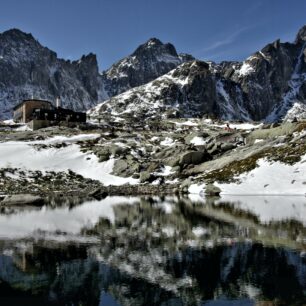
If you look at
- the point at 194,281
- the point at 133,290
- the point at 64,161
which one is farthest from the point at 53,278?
the point at 64,161

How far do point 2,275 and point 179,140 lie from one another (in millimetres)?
112692

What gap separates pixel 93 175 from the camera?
10431 cm

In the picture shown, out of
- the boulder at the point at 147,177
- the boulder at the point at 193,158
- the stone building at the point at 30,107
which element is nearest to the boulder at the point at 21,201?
the boulder at the point at 147,177

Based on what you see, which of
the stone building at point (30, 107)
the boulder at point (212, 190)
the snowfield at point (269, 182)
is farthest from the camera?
the stone building at point (30, 107)

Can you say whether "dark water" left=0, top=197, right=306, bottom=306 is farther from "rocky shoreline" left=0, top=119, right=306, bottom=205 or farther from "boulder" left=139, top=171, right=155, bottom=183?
"boulder" left=139, top=171, right=155, bottom=183

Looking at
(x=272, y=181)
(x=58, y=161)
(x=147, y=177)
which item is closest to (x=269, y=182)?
(x=272, y=181)

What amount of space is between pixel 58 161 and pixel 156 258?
83737 mm

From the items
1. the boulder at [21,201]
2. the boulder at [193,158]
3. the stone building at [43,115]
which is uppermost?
the stone building at [43,115]

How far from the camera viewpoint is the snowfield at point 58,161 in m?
103

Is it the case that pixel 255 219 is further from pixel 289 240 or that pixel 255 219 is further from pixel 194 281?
pixel 194 281

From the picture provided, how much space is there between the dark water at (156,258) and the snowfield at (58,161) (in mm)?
49243

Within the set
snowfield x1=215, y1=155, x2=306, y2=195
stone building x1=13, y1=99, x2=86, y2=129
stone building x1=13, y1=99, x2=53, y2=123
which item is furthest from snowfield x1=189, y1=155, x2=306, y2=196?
stone building x1=13, y1=99, x2=53, y2=123

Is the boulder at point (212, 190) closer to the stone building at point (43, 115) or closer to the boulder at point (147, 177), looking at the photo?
the boulder at point (147, 177)

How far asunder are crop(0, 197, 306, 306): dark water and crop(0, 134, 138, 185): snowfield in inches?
1939
